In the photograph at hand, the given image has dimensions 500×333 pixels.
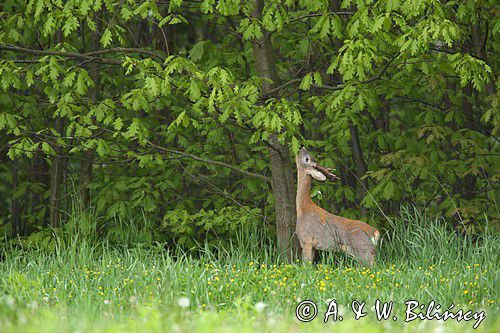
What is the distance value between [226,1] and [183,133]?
3.18 meters

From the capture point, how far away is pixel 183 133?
11891mm

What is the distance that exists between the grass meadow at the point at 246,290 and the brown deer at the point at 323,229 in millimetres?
217

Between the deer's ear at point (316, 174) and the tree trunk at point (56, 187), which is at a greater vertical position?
the deer's ear at point (316, 174)

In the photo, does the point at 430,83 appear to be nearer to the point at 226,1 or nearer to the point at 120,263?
the point at 226,1

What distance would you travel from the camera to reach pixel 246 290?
7.74 m

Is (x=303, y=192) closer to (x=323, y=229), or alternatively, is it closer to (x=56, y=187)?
(x=323, y=229)

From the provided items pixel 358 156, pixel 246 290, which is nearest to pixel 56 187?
pixel 358 156

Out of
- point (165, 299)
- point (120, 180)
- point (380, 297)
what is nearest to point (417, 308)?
point (380, 297)

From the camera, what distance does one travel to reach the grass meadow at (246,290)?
18.3 ft

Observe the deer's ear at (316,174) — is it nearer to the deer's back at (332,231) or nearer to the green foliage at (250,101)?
the deer's back at (332,231)

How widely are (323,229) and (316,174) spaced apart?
1.94ft

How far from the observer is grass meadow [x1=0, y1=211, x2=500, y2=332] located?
18.3ft

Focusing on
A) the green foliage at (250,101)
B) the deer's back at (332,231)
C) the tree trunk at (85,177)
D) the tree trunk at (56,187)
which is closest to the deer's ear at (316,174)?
the deer's back at (332,231)

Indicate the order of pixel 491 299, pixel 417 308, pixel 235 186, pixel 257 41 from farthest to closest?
pixel 235 186 < pixel 257 41 < pixel 491 299 < pixel 417 308
